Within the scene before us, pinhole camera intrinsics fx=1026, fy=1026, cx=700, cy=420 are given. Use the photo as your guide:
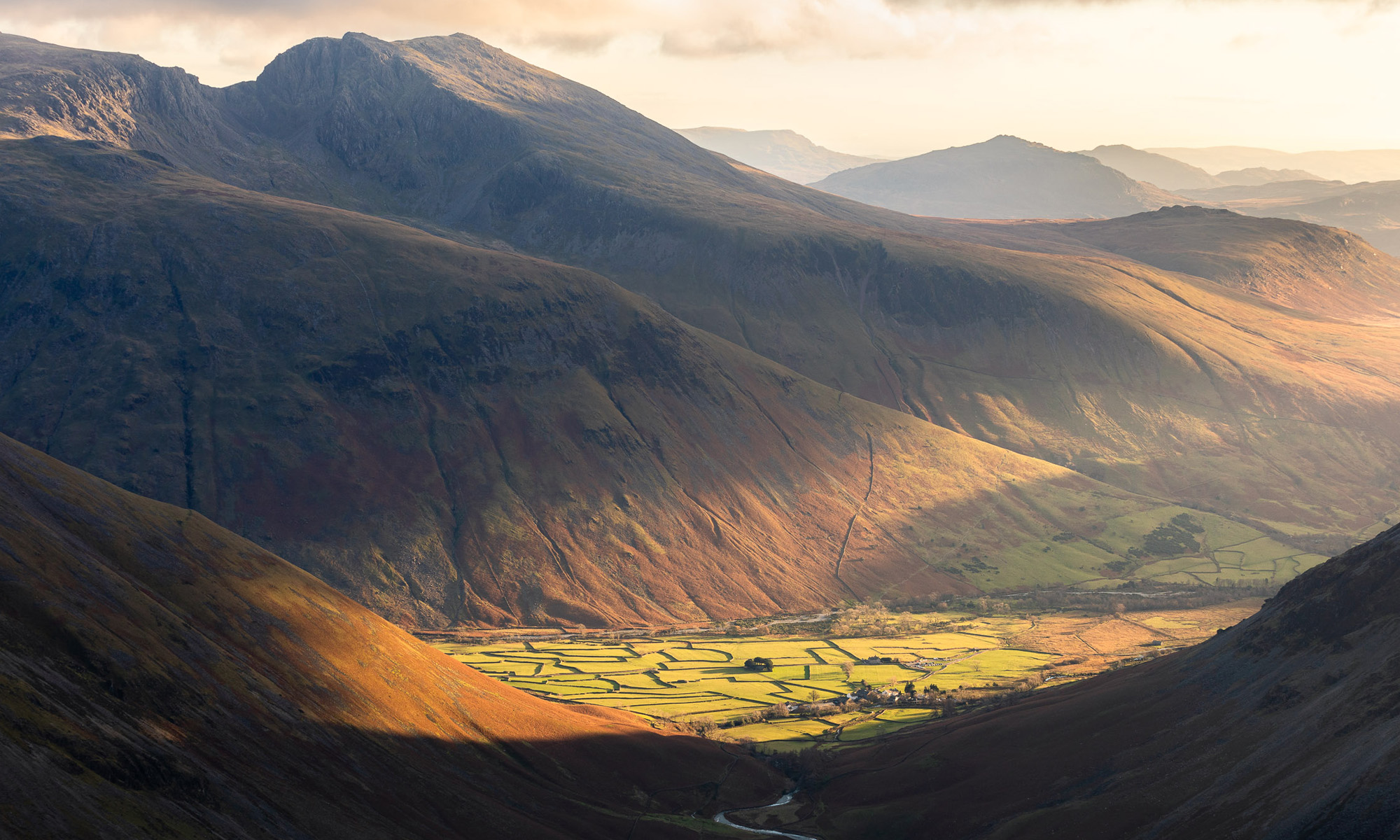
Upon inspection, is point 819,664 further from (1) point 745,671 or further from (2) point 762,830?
(2) point 762,830

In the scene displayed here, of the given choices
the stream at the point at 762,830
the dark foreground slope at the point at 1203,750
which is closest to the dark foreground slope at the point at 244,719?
the stream at the point at 762,830

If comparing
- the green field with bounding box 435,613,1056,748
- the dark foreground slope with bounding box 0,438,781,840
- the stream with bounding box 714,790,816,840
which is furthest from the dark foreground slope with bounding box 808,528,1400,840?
the green field with bounding box 435,613,1056,748

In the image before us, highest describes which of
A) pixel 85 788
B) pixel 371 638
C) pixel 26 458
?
pixel 26 458

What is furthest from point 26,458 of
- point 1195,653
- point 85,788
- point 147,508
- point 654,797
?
point 1195,653

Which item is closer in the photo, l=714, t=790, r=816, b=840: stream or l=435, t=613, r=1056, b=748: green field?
l=714, t=790, r=816, b=840: stream

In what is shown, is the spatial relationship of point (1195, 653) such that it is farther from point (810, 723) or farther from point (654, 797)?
point (654, 797)

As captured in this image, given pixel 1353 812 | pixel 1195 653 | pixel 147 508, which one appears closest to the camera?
pixel 1353 812

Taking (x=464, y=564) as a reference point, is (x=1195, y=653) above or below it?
above

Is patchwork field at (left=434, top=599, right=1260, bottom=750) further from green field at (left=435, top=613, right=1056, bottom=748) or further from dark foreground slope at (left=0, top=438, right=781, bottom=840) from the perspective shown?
dark foreground slope at (left=0, top=438, right=781, bottom=840)
